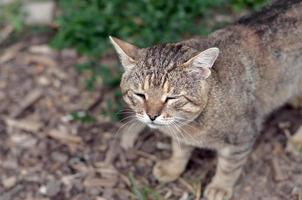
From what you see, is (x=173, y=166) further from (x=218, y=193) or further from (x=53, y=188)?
(x=53, y=188)

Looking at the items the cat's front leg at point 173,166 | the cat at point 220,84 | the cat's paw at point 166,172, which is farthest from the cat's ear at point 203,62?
the cat's paw at point 166,172

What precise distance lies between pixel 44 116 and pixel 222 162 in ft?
4.63

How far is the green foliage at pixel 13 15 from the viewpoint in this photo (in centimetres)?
476

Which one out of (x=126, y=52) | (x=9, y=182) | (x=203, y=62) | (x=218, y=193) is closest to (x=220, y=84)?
(x=203, y=62)

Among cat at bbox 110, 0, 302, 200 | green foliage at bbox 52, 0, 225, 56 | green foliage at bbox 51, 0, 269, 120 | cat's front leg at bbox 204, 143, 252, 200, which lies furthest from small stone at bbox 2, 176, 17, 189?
cat's front leg at bbox 204, 143, 252, 200

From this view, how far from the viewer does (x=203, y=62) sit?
10.0 feet

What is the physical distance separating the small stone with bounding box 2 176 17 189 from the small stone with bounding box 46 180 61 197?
22cm

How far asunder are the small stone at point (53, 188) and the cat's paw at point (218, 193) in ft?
3.12

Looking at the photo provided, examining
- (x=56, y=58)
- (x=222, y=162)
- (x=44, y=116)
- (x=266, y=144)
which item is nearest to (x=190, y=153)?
(x=222, y=162)

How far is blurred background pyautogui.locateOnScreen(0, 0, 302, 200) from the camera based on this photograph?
12.6ft

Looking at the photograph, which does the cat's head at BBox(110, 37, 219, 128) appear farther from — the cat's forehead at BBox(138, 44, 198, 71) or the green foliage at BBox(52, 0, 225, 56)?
the green foliage at BBox(52, 0, 225, 56)

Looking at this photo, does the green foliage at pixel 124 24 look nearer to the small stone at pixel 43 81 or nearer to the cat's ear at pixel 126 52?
the small stone at pixel 43 81

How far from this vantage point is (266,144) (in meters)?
4.00

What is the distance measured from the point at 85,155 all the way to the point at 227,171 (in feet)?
3.30
